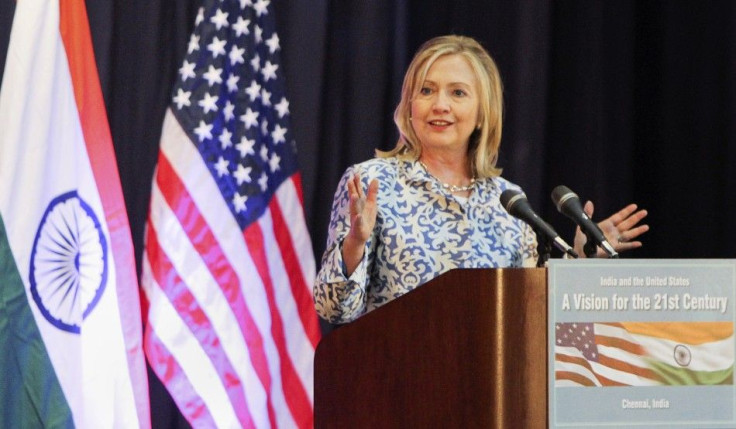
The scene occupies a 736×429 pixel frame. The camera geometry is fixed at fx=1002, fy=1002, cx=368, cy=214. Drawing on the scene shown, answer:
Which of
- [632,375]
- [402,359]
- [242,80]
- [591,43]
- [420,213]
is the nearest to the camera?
[632,375]

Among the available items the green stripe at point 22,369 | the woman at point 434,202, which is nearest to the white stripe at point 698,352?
the woman at point 434,202

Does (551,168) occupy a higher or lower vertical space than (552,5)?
lower

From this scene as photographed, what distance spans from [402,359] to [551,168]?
8.16 ft

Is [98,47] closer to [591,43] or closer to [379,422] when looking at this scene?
[591,43]

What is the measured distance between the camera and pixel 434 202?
2.77 metres

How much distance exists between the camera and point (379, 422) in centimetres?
182

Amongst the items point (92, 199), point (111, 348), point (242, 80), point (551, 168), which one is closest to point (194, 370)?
point (111, 348)

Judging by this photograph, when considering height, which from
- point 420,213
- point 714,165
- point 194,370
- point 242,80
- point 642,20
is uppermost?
point 642,20

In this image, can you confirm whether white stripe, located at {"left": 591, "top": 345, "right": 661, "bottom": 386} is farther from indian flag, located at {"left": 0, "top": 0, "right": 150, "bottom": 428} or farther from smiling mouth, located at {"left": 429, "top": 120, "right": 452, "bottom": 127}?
indian flag, located at {"left": 0, "top": 0, "right": 150, "bottom": 428}

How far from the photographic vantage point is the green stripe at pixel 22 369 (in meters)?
3.38

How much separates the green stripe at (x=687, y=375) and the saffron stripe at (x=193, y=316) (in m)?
2.29

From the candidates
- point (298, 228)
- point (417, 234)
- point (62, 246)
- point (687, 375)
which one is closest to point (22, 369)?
point (62, 246)

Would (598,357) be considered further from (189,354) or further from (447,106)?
(189,354)

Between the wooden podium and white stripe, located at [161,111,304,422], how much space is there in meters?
1.85
